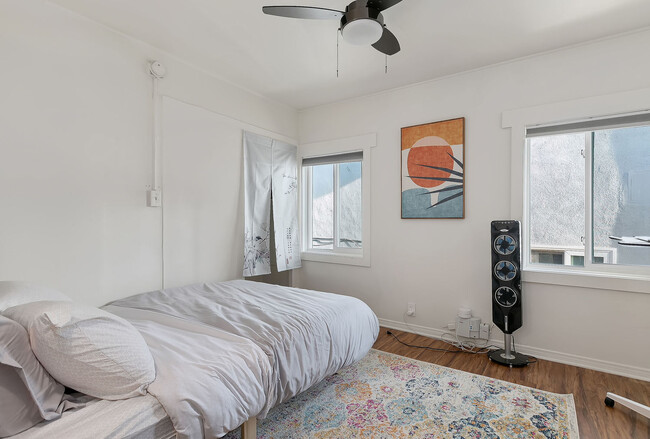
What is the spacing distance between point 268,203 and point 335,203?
33.9 inches

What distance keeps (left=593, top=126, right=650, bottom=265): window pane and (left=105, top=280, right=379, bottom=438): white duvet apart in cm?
209

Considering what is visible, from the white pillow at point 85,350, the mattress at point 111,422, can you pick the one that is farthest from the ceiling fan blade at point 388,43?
the mattress at point 111,422

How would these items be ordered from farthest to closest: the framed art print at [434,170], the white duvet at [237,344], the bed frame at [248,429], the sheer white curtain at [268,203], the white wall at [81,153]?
the sheer white curtain at [268,203] → the framed art print at [434,170] → the white wall at [81,153] → the bed frame at [248,429] → the white duvet at [237,344]

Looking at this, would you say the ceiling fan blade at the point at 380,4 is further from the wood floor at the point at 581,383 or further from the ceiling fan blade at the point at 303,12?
the wood floor at the point at 581,383

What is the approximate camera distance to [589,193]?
9.05ft

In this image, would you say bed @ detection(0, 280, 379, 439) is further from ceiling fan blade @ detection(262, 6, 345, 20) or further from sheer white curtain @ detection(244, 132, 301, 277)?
ceiling fan blade @ detection(262, 6, 345, 20)

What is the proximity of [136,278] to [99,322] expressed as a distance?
1.61 m

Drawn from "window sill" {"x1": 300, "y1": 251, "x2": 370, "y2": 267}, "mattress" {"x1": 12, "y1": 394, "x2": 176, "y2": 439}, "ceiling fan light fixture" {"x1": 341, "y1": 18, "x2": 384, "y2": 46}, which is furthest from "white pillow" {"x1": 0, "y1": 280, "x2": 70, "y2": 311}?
"window sill" {"x1": 300, "y1": 251, "x2": 370, "y2": 267}

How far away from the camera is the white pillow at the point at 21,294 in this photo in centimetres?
147

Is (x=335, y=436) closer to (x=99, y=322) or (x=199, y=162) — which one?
(x=99, y=322)

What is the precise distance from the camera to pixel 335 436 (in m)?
1.80

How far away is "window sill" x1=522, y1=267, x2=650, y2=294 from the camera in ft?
8.17

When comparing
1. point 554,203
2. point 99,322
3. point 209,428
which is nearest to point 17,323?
point 99,322

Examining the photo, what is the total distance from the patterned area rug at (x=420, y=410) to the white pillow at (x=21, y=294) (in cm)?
124
